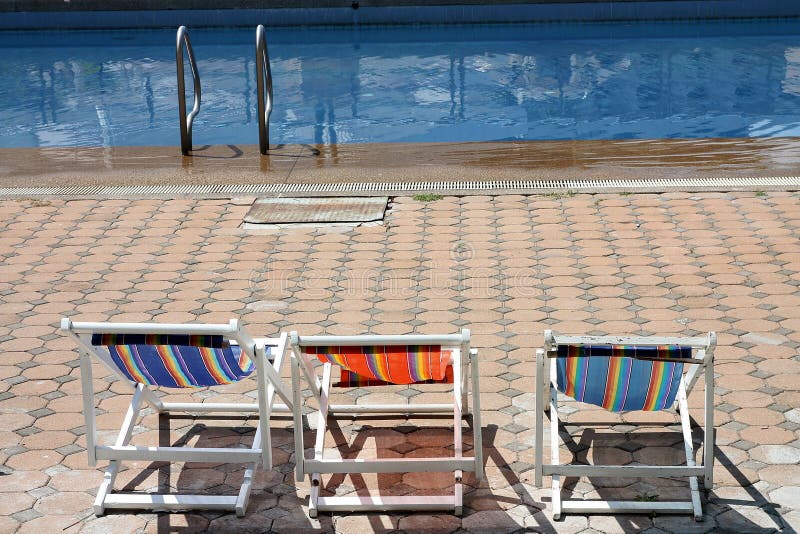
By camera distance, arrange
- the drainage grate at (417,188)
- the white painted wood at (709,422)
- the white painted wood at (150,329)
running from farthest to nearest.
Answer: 1. the drainage grate at (417,188)
2. the white painted wood at (709,422)
3. the white painted wood at (150,329)

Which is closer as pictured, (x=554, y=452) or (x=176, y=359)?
(x=176, y=359)

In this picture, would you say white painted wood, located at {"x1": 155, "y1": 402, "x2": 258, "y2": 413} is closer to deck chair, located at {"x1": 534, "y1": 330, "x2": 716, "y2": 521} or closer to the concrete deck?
deck chair, located at {"x1": 534, "y1": 330, "x2": 716, "y2": 521}

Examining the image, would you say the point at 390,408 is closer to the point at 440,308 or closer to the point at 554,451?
the point at 554,451

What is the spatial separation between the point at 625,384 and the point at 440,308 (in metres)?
1.99

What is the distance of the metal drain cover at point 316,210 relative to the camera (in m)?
6.96

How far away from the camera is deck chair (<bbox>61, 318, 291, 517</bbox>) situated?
3504 millimetres

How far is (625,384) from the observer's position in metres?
3.64

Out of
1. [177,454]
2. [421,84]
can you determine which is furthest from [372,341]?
[421,84]

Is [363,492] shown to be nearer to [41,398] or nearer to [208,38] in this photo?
[41,398]

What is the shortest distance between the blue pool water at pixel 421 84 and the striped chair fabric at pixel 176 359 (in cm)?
749

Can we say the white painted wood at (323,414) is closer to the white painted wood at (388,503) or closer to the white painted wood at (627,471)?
the white painted wood at (388,503)

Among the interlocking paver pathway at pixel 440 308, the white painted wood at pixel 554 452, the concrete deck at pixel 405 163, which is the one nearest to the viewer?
the white painted wood at pixel 554 452

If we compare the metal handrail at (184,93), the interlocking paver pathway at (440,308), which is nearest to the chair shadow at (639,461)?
the interlocking paver pathway at (440,308)

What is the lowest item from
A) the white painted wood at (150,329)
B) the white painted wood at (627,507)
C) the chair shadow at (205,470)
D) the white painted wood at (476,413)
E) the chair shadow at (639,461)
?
the chair shadow at (205,470)
